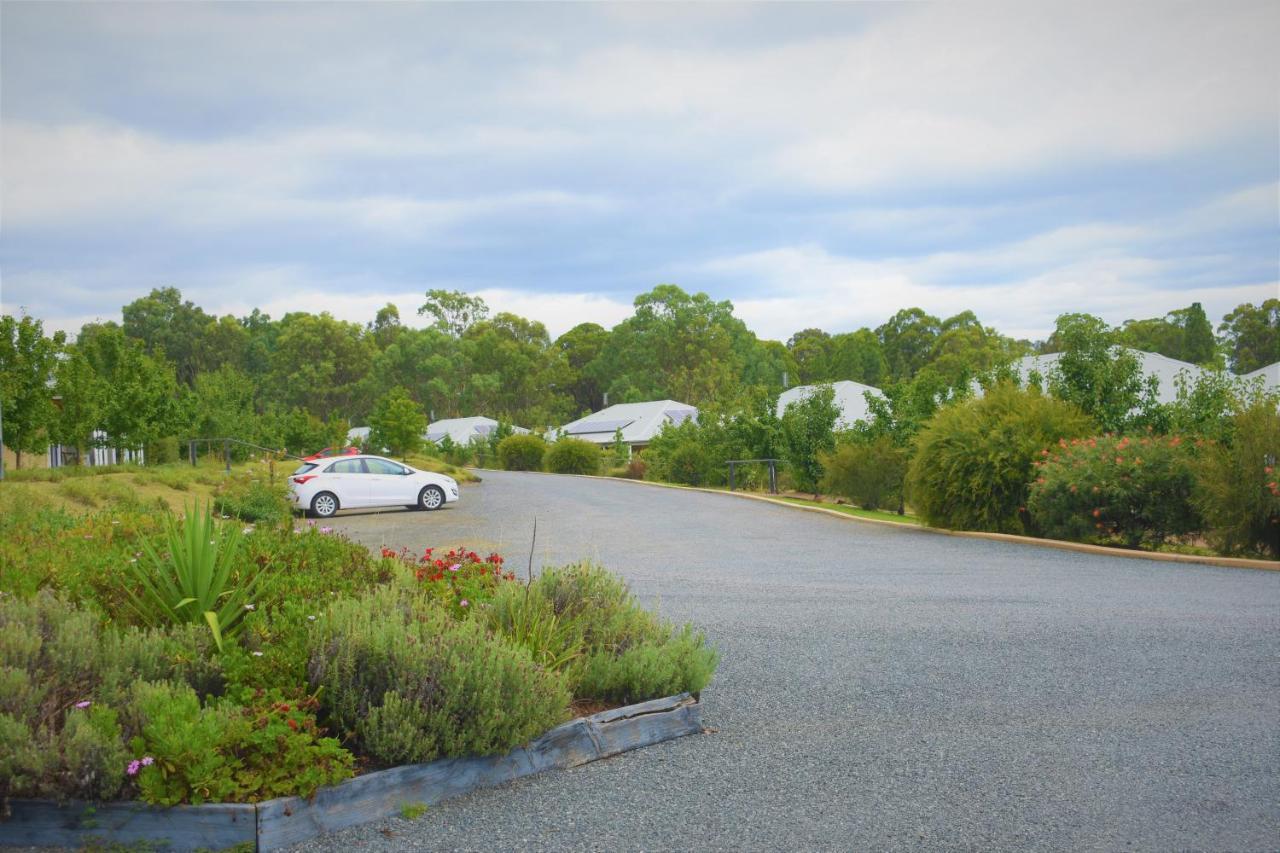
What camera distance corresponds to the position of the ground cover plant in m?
4.03

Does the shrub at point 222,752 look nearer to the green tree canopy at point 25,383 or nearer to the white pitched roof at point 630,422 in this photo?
the green tree canopy at point 25,383

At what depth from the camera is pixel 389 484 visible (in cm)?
2308

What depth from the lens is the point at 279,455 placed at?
116ft

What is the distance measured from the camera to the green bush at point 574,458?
48.6 m

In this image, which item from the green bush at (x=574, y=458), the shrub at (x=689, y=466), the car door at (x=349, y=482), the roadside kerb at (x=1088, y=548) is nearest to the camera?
the roadside kerb at (x=1088, y=548)

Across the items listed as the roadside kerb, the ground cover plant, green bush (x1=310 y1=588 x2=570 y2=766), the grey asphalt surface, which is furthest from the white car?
green bush (x1=310 y1=588 x2=570 y2=766)

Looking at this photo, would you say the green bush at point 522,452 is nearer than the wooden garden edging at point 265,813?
No

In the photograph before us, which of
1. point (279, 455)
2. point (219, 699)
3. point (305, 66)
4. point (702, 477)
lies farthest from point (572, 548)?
point (279, 455)

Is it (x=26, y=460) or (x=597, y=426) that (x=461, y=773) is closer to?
(x=26, y=460)

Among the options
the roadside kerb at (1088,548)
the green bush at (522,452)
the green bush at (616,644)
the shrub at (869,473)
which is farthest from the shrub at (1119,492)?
the green bush at (522,452)

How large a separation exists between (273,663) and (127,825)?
1000 mm

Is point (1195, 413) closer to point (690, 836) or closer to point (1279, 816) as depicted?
point (1279, 816)

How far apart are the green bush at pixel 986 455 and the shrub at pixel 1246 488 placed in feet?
9.88

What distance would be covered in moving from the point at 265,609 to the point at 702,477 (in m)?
29.2
